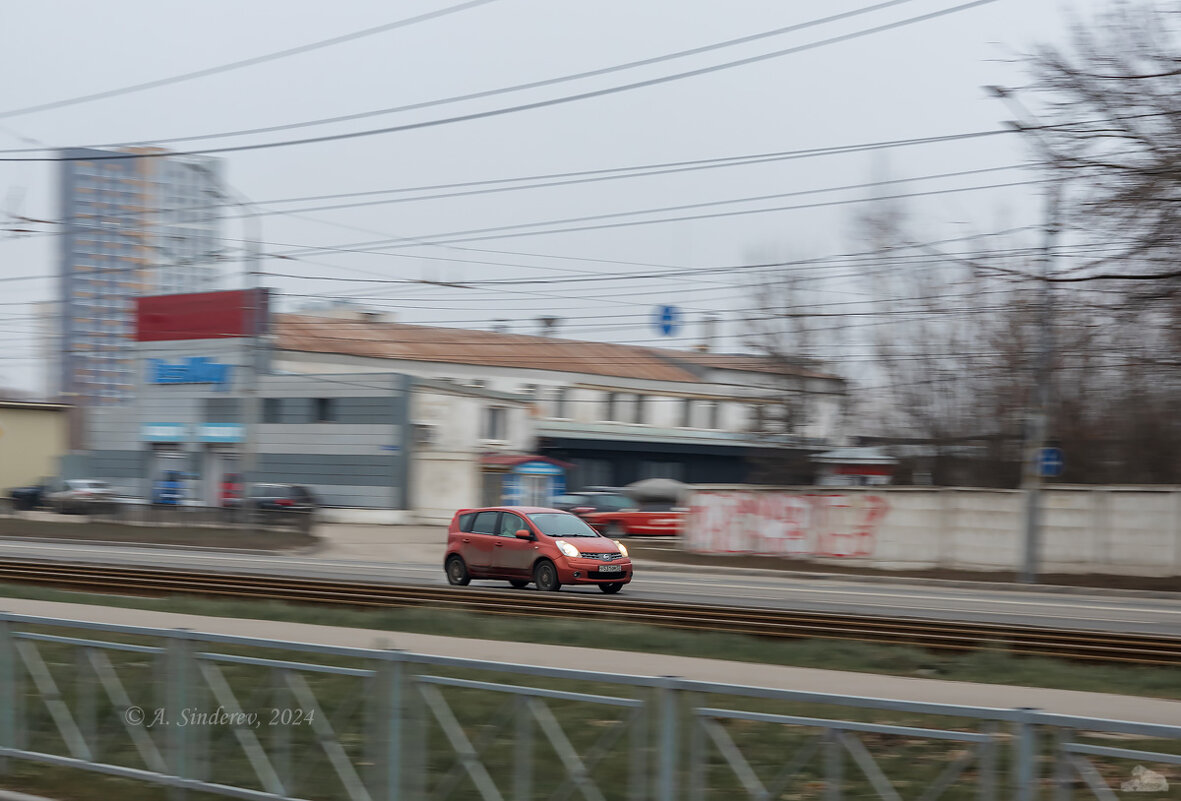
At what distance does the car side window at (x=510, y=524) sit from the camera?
2156 centimetres

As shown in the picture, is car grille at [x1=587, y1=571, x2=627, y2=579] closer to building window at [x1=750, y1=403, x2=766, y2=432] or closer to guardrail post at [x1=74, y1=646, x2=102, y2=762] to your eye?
guardrail post at [x1=74, y1=646, x2=102, y2=762]

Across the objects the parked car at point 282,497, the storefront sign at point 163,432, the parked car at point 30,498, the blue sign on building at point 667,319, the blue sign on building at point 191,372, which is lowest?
the parked car at point 30,498

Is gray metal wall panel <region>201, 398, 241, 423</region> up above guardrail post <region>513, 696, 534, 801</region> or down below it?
above

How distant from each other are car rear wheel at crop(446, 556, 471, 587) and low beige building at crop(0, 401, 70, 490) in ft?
187

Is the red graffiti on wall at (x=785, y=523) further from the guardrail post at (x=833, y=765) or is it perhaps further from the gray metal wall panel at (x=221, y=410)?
the guardrail post at (x=833, y=765)

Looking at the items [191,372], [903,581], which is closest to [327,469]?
[191,372]

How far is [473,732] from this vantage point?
548 centimetres

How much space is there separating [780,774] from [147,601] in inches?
589

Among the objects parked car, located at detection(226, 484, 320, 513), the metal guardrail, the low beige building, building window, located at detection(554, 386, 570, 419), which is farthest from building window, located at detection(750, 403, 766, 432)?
the low beige building

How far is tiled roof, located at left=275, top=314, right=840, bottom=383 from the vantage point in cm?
6950

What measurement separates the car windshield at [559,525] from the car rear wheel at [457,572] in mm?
2002

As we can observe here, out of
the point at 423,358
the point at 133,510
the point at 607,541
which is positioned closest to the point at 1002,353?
the point at 607,541

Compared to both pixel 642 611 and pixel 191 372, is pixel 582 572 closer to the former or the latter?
pixel 642 611

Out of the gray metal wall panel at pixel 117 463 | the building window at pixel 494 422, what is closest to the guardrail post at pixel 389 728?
the building window at pixel 494 422
